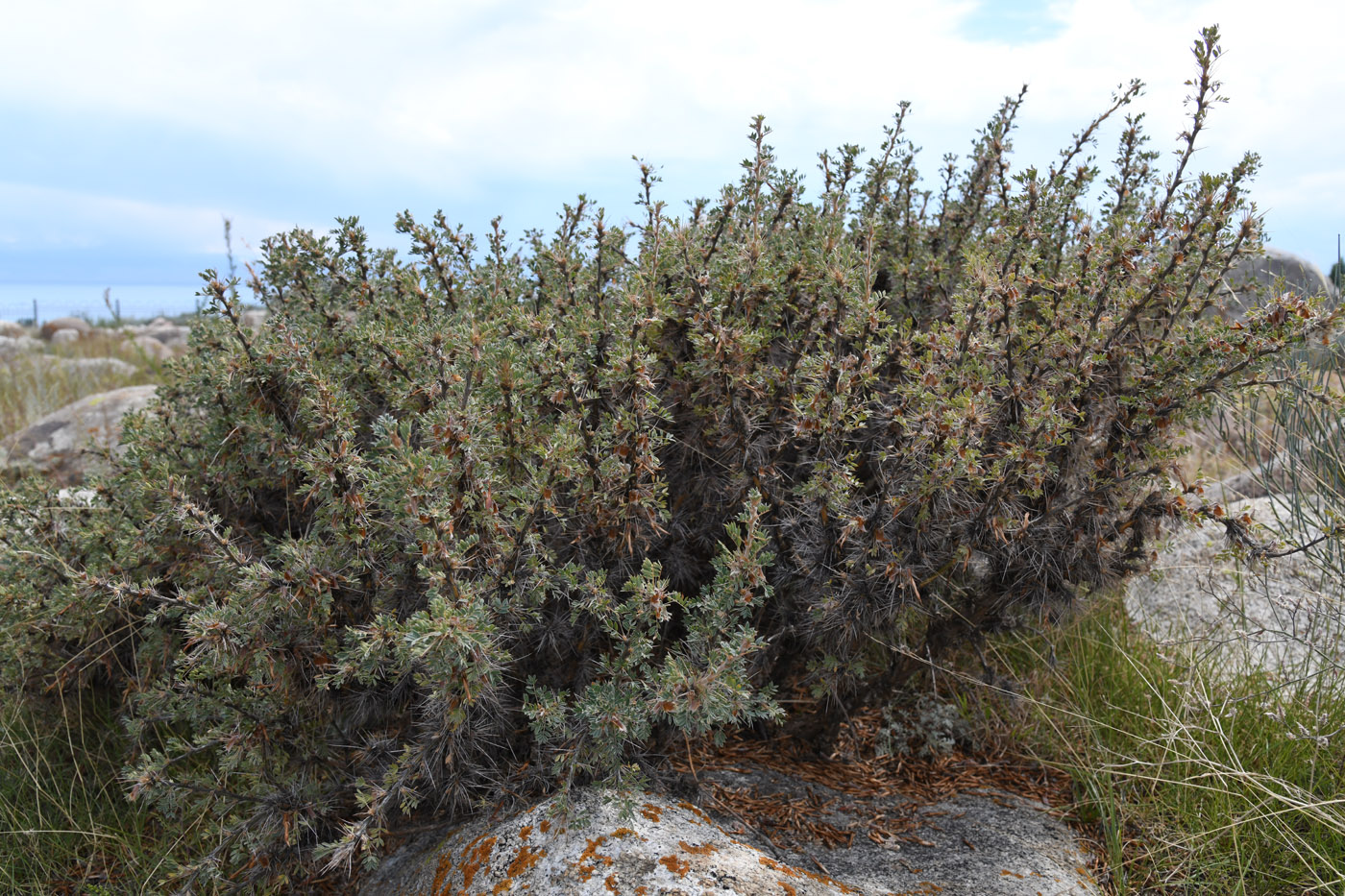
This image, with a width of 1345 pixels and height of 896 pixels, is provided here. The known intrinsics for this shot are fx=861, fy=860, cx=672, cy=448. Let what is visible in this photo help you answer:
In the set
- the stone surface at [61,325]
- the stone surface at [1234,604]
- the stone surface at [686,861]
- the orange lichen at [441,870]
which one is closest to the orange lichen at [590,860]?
the stone surface at [686,861]

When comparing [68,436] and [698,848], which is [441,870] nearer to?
[698,848]

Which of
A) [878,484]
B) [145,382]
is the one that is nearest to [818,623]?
[878,484]

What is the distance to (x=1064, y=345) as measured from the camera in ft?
8.84

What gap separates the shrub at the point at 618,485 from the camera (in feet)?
7.60

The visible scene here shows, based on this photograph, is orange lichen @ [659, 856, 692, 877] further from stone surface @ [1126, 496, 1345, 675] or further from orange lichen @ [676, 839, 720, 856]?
stone surface @ [1126, 496, 1345, 675]

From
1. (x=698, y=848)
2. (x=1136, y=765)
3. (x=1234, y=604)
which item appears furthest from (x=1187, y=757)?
(x=698, y=848)

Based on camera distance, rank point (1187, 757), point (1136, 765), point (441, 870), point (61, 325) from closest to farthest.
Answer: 1. point (441, 870)
2. point (1187, 757)
3. point (1136, 765)
4. point (61, 325)

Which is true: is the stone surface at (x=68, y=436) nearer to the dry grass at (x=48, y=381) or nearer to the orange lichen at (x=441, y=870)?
the dry grass at (x=48, y=381)

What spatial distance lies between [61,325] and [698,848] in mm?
26100

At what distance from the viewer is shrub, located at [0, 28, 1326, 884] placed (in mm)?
2316

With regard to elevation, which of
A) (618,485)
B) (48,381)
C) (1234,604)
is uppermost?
(48,381)

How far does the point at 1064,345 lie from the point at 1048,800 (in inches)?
64.3

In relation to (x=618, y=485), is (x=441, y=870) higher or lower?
lower

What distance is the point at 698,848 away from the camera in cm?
225
